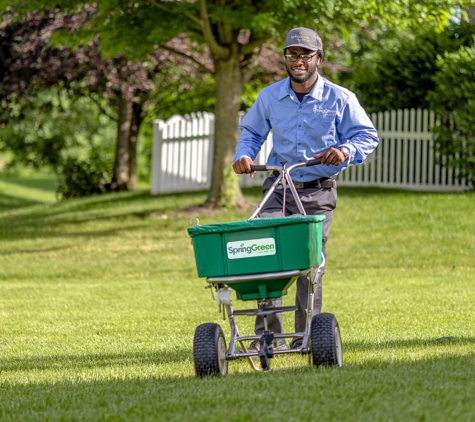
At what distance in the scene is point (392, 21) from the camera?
53.7ft

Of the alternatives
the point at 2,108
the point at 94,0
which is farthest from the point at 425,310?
the point at 2,108

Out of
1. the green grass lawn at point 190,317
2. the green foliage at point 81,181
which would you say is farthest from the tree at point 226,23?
the green foliage at point 81,181

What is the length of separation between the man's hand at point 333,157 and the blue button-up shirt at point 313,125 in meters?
0.29

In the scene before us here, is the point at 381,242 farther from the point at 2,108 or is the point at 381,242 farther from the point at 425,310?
the point at 2,108

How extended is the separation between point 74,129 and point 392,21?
17.8 metres

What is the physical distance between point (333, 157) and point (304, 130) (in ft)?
1.57

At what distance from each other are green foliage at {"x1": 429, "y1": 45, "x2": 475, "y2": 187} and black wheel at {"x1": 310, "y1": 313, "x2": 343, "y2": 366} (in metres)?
12.1

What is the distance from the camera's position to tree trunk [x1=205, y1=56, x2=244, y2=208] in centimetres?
1797

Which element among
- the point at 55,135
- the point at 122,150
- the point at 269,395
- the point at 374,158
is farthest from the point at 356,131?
the point at 55,135

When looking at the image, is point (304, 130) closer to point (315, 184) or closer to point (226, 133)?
point (315, 184)

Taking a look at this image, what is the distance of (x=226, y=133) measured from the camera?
18.2m

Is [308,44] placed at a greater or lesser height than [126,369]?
greater

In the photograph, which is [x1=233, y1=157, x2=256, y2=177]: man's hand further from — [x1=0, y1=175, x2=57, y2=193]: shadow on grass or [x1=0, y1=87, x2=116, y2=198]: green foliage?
[x1=0, y1=175, x2=57, y2=193]: shadow on grass

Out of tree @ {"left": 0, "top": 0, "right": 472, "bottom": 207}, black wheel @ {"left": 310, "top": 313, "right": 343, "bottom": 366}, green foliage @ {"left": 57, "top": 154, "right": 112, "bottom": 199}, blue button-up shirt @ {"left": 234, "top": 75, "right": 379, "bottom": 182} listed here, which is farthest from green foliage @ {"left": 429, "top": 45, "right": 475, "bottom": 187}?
black wheel @ {"left": 310, "top": 313, "right": 343, "bottom": 366}
